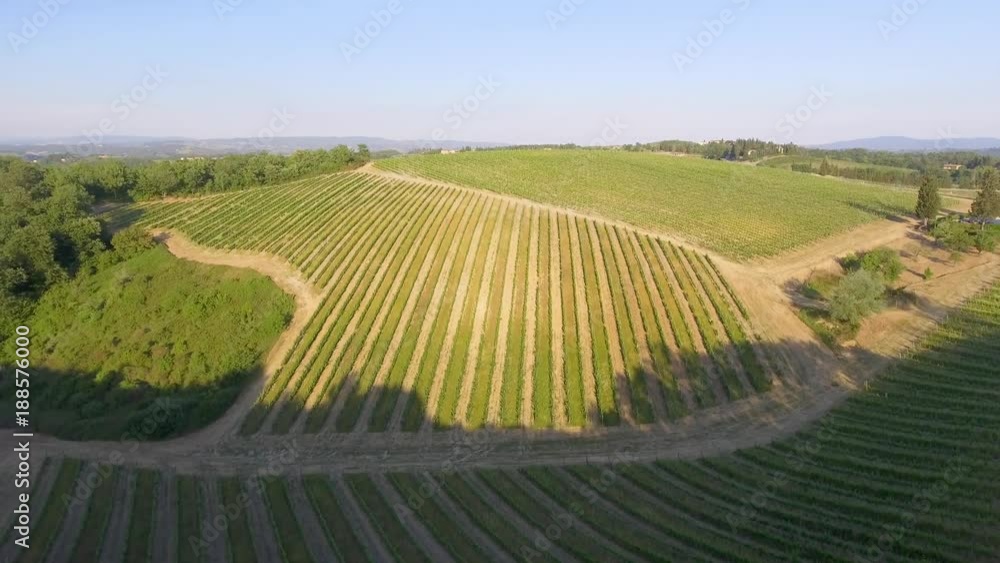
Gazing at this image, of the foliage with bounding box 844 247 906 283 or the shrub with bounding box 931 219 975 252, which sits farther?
the shrub with bounding box 931 219 975 252

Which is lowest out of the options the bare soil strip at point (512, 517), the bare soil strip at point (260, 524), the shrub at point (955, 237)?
the bare soil strip at point (260, 524)

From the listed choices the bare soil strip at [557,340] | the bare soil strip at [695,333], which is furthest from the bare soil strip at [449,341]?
the bare soil strip at [695,333]

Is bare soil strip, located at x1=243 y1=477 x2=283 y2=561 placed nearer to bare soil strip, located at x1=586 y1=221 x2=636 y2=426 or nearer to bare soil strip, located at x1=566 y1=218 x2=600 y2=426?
bare soil strip, located at x1=566 y1=218 x2=600 y2=426

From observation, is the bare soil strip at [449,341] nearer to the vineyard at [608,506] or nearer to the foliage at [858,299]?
the vineyard at [608,506]

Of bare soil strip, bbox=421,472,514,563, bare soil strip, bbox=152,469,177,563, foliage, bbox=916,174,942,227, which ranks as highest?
foliage, bbox=916,174,942,227

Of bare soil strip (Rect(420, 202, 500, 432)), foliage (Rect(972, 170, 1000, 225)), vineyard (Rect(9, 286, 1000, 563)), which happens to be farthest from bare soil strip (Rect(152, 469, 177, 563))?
foliage (Rect(972, 170, 1000, 225))

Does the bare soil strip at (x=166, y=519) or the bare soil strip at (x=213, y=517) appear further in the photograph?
the bare soil strip at (x=166, y=519)
